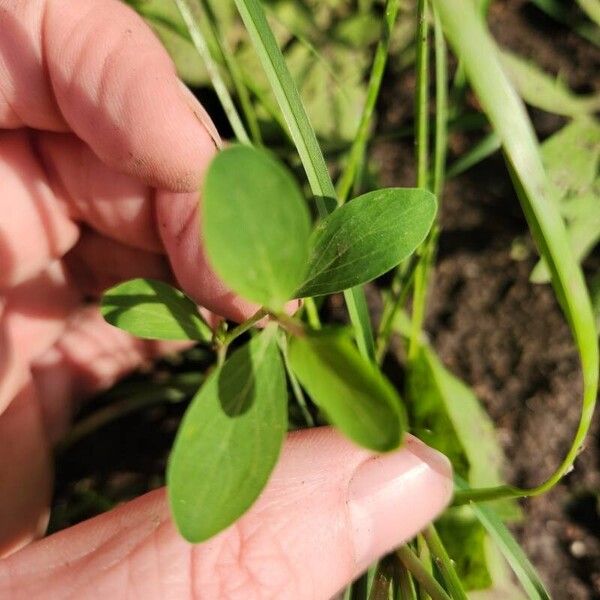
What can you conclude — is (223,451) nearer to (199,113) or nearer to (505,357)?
(199,113)

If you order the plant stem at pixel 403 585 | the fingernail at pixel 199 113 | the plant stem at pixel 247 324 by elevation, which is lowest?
the plant stem at pixel 403 585

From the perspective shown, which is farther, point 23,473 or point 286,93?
point 23,473

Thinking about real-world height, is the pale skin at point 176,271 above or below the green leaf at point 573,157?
below

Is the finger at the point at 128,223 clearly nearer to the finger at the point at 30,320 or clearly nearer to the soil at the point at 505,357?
the finger at the point at 30,320

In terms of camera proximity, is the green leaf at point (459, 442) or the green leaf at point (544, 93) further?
the green leaf at point (544, 93)

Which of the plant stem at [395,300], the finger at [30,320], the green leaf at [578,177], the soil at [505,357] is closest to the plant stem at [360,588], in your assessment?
the plant stem at [395,300]

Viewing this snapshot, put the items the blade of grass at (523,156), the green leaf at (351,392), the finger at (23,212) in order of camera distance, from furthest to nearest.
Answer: the finger at (23,212)
the blade of grass at (523,156)
the green leaf at (351,392)

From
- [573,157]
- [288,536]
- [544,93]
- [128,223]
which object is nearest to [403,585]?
[288,536]

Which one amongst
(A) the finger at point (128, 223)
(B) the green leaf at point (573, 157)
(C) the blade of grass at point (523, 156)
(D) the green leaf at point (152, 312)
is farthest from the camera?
(B) the green leaf at point (573, 157)

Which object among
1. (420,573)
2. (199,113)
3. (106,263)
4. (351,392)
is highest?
(199,113)
